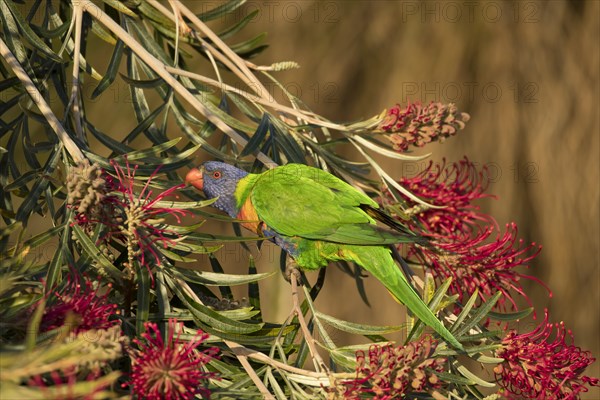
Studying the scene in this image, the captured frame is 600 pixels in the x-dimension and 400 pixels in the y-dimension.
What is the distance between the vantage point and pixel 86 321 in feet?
2.99

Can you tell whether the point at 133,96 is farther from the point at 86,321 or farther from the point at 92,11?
the point at 86,321

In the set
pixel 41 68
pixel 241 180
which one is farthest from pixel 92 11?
pixel 241 180

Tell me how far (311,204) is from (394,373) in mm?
633

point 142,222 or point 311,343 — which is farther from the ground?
point 142,222

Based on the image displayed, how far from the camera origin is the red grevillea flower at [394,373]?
0.94 metres

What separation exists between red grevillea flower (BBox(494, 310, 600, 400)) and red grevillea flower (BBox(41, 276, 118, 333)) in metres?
0.67

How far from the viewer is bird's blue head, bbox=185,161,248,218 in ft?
5.58

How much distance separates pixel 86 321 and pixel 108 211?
0.19 meters

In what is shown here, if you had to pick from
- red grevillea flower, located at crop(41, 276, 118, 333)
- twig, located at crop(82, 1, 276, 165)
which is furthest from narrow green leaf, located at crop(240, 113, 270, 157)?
red grevillea flower, located at crop(41, 276, 118, 333)

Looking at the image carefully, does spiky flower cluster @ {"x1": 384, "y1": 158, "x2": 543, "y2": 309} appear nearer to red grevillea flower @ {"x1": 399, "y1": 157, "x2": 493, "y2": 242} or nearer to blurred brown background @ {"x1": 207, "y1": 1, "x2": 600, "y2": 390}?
red grevillea flower @ {"x1": 399, "y1": 157, "x2": 493, "y2": 242}

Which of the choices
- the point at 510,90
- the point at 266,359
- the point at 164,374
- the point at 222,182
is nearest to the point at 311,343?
the point at 266,359

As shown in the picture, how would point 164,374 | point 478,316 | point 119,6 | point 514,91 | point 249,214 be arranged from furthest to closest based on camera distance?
point 514,91, point 249,214, point 119,6, point 478,316, point 164,374

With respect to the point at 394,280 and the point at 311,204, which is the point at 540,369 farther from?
the point at 311,204

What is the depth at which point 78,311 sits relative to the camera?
0.91 m
